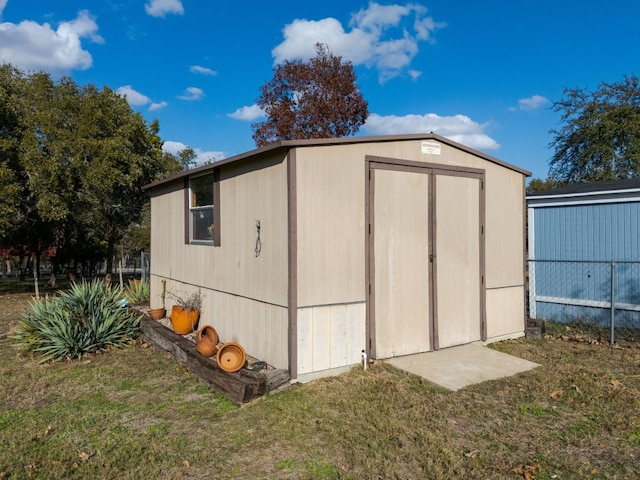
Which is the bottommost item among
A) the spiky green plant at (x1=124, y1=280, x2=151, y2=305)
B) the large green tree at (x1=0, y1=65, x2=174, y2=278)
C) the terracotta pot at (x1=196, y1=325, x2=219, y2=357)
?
the terracotta pot at (x1=196, y1=325, x2=219, y2=357)

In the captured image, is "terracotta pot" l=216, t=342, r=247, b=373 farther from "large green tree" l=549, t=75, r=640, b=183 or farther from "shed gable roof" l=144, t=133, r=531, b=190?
"large green tree" l=549, t=75, r=640, b=183

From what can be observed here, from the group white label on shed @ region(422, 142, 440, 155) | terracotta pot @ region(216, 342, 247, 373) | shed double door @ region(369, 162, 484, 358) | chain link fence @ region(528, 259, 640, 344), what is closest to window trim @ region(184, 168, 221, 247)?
terracotta pot @ region(216, 342, 247, 373)

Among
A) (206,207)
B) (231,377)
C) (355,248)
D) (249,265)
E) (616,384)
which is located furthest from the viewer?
(206,207)

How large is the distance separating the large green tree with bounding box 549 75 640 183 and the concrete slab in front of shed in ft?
45.8

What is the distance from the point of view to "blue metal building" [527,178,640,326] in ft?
22.7

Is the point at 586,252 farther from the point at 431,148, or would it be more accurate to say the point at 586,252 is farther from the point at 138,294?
the point at 138,294

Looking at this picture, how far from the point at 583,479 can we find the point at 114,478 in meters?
2.94

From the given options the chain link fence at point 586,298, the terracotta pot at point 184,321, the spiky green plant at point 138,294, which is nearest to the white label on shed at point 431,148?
the chain link fence at point 586,298

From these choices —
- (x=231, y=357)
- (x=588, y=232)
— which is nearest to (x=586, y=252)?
(x=588, y=232)

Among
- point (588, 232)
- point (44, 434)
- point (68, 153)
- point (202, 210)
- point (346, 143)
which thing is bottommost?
point (44, 434)

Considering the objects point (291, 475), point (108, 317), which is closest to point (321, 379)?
point (291, 475)

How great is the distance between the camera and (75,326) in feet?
19.5

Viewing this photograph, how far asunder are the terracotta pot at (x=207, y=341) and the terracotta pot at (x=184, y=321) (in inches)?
27.4

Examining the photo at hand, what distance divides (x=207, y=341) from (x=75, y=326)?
79.9 inches
